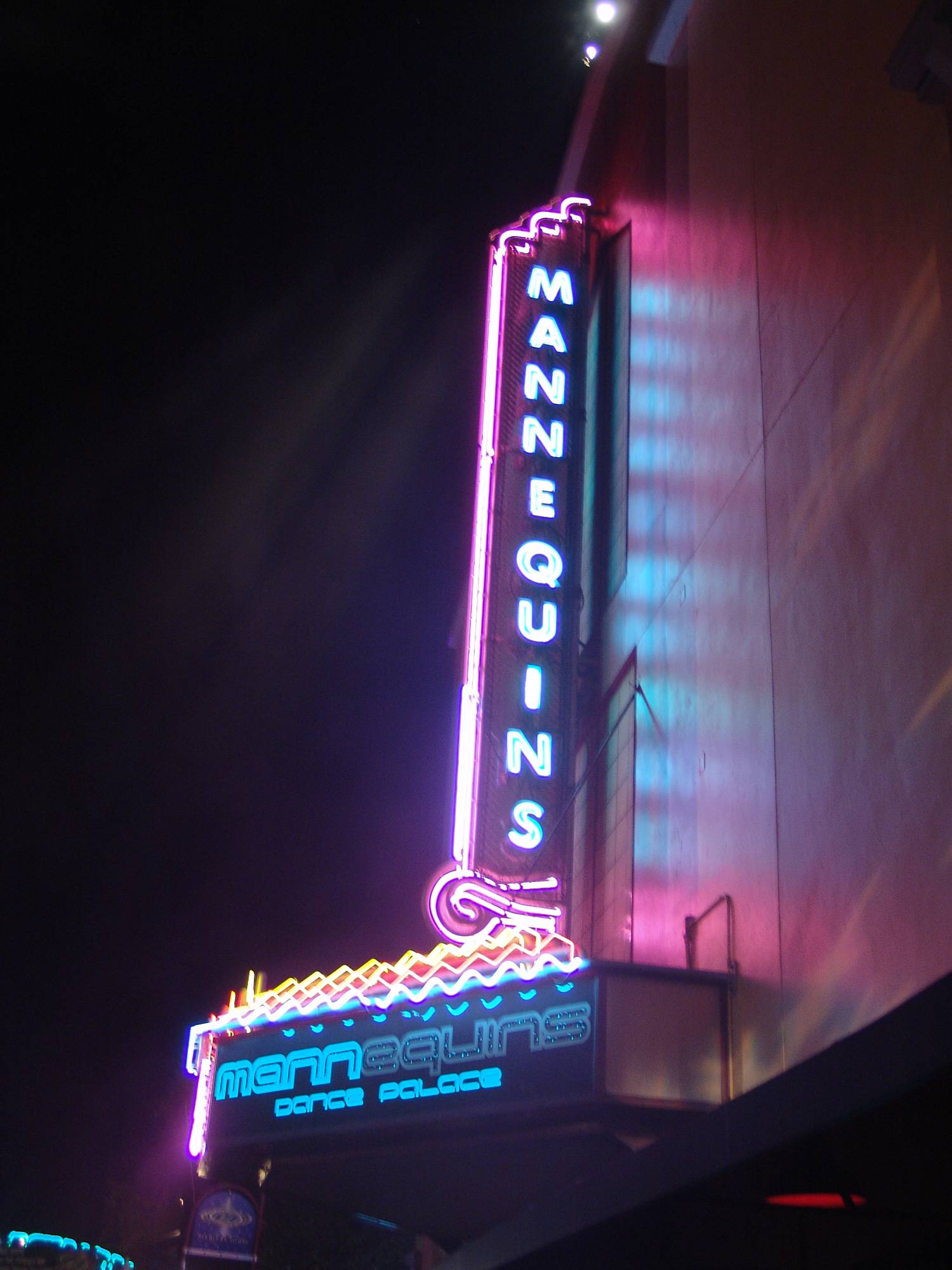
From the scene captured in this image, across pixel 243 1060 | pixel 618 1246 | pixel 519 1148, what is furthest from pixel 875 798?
pixel 243 1060

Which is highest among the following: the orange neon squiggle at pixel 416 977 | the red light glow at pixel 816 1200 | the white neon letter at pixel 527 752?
the white neon letter at pixel 527 752

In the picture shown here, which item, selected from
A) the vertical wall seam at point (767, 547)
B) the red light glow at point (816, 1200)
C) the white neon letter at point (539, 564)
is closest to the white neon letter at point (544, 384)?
the white neon letter at point (539, 564)

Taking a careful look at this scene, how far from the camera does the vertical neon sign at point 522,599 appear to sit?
450 inches

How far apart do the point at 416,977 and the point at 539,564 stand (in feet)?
14.5

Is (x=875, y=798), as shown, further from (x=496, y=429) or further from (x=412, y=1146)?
(x=496, y=429)

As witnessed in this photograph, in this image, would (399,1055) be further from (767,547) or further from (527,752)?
(767,547)

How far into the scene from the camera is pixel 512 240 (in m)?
15.0

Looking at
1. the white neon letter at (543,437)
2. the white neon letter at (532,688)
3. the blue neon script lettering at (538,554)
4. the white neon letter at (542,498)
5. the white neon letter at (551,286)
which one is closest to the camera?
the blue neon script lettering at (538,554)

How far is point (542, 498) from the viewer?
43.8 feet

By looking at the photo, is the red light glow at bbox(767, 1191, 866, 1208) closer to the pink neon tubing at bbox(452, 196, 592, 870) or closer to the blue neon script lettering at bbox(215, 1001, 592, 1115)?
the blue neon script lettering at bbox(215, 1001, 592, 1115)

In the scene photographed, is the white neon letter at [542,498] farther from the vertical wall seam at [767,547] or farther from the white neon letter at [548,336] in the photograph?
the vertical wall seam at [767,547]

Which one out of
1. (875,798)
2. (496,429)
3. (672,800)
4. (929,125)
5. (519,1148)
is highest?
(496,429)

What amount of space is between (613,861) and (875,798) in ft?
19.8

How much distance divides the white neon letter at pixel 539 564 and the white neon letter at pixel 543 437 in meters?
1.14
